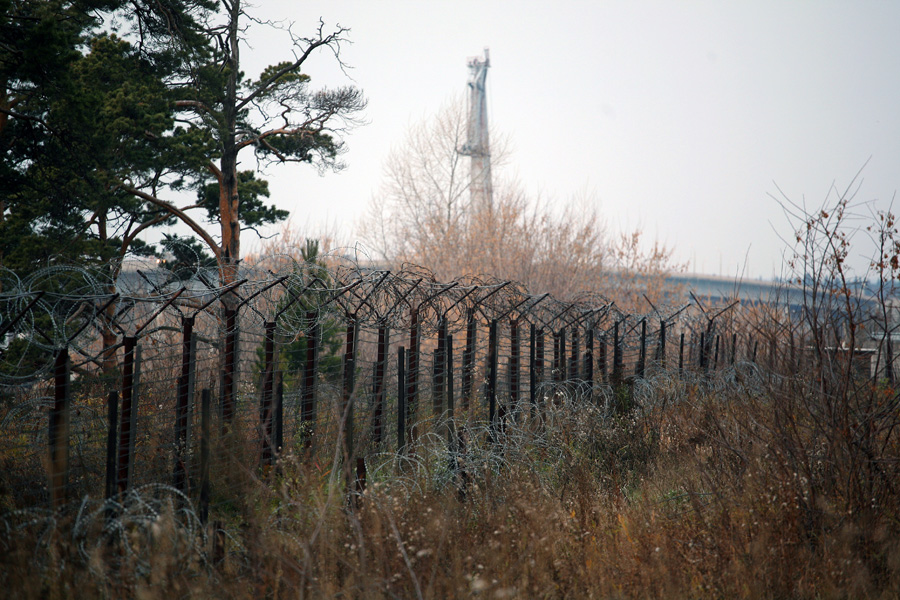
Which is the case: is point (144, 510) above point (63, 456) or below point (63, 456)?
below

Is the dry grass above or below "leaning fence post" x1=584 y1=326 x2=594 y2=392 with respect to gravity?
below

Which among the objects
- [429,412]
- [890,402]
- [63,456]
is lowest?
[429,412]

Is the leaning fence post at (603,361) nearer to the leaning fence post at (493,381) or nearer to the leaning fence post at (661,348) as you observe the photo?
the leaning fence post at (661,348)

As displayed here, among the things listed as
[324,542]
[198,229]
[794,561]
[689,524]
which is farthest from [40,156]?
[794,561]

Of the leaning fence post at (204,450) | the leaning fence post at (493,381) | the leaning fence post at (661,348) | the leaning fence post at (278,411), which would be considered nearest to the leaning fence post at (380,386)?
the leaning fence post at (278,411)

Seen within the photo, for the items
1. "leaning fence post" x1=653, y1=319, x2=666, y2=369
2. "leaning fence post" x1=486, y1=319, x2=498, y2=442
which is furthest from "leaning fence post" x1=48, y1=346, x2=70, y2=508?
"leaning fence post" x1=653, y1=319, x2=666, y2=369

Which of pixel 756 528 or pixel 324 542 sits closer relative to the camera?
pixel 324 542

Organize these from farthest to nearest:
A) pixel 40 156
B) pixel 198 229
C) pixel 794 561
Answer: pixel 198 229, pixel 40 156, pixel 794 561

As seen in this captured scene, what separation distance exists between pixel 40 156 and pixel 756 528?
1161cm

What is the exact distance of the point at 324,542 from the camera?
12.7 feet

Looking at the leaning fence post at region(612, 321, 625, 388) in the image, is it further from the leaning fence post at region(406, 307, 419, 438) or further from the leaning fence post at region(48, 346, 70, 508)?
the leaning fence post at region(48, 346, 70, 508)

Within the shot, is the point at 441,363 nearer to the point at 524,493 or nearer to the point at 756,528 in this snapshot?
the point at 524,493

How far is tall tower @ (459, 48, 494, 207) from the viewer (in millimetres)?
30625

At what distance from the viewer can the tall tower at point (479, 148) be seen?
3062 centimetres
